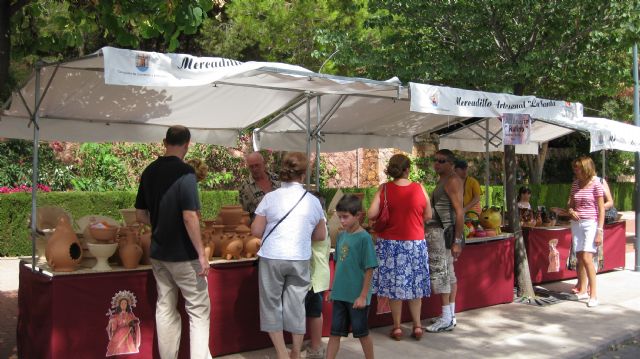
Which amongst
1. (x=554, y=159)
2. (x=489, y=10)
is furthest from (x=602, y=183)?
(x=554, y=159)

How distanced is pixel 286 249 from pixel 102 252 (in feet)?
4.62

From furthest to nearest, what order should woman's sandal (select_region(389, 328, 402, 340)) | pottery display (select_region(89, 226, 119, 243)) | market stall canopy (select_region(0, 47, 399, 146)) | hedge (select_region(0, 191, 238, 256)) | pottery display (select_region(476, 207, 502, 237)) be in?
hedge (select_region(0, 191, 238, 256)), pottery display (select_region(476, 207, 502, 237)), woman's sandal (select_region(389, 328, 402, 340)), pottery display (select_region(89, 226, 119, 243)), market stall canopy (select_region(0, 47, 399, 146))

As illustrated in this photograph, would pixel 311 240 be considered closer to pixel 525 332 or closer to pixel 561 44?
pixel 525 332

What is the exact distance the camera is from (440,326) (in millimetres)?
6562

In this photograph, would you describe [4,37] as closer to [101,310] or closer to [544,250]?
[101,310]

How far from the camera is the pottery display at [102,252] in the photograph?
16.1 ft

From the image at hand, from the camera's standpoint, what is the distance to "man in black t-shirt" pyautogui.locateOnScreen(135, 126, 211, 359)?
15.0 feet

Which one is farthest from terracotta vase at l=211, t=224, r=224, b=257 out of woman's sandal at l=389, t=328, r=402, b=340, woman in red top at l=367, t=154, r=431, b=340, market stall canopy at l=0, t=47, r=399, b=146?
woman's sandal at l=389, t=328, r=402, b=340

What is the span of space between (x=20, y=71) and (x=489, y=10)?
608 inches

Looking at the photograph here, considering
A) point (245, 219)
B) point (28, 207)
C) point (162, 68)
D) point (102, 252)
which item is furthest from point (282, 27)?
point (102, 252)

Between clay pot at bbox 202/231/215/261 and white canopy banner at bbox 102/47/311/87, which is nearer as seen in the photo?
white canopy banner at bbox 102/47/311/87

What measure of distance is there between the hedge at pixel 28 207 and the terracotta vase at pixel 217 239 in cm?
689

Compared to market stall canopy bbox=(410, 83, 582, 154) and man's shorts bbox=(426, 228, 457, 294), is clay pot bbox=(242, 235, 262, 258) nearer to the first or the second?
man's shorts bbox=(426, 228, 457, 294)

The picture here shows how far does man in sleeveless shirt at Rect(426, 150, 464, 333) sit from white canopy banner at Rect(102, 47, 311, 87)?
7.44 feet
